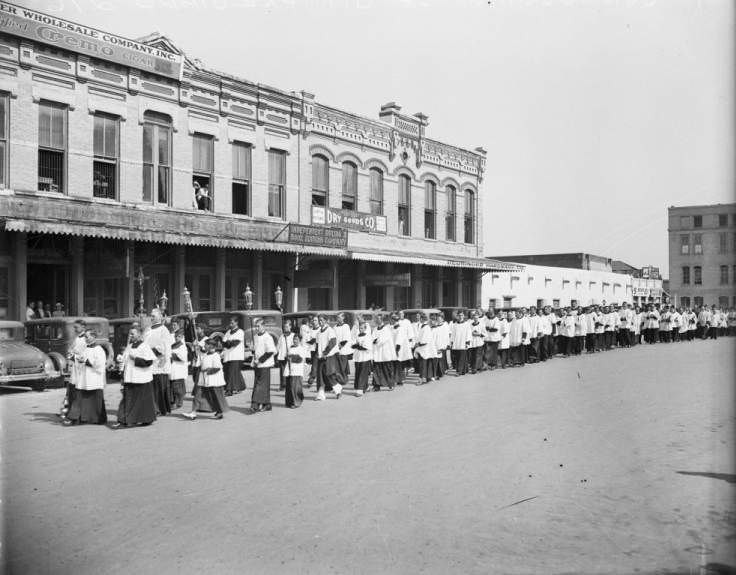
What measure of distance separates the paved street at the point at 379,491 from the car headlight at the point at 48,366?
217cm

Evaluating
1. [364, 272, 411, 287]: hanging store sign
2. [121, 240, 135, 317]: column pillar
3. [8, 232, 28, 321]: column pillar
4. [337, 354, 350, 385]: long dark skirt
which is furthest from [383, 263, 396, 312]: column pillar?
[8, 232, 28, 321]: column pillar

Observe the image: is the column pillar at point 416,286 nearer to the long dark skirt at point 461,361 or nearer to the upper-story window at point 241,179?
the upper-story window at point 241,179

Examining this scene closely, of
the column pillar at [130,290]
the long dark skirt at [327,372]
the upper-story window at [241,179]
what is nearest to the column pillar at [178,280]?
the column pillar at [130,290]

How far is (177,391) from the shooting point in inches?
517

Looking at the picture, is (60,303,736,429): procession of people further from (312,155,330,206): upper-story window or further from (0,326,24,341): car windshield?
(312,155,330,206): upper-story window

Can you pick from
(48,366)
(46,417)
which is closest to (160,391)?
(46,417)

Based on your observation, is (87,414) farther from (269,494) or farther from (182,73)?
(182,73)

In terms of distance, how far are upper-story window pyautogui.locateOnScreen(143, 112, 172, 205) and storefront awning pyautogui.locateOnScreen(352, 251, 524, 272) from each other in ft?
23.2

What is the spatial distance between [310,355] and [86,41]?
10.7 meters

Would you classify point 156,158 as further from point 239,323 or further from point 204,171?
point 239,323

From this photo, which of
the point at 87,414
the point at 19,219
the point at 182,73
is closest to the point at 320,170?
the point at 182,73

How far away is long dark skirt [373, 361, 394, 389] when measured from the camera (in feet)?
52.4

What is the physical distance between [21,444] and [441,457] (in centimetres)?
566

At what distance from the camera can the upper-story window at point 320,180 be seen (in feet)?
88.7
